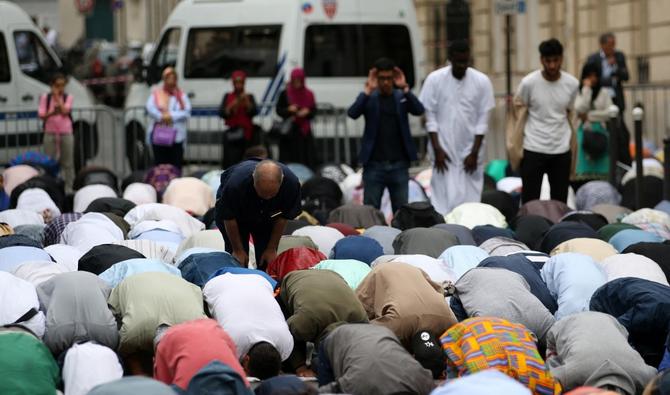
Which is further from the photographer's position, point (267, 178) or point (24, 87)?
point (24, 87)

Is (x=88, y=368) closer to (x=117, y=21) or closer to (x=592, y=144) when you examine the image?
(x=592, y=144)

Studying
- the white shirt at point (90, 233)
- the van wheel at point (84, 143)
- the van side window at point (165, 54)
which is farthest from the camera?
the van side window at point (165, 54)

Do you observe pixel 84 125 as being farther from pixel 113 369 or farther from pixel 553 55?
pixel 113 369

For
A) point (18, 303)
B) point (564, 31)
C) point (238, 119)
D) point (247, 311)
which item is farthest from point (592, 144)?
point (564, 31)

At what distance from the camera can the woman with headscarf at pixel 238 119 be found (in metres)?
19.1

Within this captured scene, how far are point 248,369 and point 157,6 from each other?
49018 millimetres

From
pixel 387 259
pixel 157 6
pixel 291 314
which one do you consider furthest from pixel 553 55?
pixel 157 6

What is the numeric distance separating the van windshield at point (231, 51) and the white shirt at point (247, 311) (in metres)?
10.8

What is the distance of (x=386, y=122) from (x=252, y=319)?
5.33 metres

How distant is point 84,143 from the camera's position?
20188mm

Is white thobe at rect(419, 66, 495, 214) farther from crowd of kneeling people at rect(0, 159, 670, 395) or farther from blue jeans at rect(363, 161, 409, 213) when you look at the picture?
crowd of kneeling people at rect(0, 159, 670, 395)

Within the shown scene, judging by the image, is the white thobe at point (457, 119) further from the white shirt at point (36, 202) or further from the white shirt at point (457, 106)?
the white shirt at point (36, 202)

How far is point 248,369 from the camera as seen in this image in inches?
378

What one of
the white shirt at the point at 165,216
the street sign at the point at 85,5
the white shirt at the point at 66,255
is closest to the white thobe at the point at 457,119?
the white shirt at the point at 165,216
